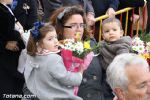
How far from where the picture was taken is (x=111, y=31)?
5406 millimetres

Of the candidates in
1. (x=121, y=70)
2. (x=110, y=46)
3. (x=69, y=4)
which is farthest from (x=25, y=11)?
(x=121, y=70)

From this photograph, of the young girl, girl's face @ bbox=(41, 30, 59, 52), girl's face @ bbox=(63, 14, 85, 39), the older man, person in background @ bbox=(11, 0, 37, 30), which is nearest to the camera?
the older man

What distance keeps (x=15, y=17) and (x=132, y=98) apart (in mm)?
2533

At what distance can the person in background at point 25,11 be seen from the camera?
597 centimetres

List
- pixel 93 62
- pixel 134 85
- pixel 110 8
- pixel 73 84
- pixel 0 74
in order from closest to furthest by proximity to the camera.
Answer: pixel 134 85 < pixel 73 84 < pixel 93 62 < pixel 0 74 < pixel 110 8

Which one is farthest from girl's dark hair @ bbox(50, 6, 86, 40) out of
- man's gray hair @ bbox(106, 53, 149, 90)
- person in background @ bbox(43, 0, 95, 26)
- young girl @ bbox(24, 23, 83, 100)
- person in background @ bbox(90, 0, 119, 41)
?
person in background @ bbox(90, 0, 119, 41)

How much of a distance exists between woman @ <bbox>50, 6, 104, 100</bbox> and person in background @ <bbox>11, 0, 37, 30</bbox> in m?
0.75

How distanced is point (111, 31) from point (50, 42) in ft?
2.60

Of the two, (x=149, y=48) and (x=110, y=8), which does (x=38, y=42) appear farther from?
(x=110, y=8)

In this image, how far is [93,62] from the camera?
518 centimetres

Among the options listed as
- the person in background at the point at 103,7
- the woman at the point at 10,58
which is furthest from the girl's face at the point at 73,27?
the person in background at the point at 103,7

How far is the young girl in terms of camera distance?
4789 mm

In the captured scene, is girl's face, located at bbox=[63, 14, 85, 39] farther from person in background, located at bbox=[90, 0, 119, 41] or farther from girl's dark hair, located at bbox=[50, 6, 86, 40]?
person in background, located at bbox=[90, 0, 119, 41]

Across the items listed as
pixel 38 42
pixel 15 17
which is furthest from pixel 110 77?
pixel 15 17
